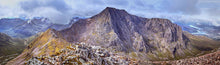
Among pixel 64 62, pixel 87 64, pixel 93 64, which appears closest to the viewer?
pixel 64 62

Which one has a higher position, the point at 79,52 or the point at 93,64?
the point at 79,52

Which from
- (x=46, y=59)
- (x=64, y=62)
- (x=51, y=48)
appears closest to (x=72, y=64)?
(x=64, y=62)

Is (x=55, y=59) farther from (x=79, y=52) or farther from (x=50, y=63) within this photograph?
(x=79, y=52)

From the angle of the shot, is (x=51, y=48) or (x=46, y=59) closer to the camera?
(x=46, y=59)

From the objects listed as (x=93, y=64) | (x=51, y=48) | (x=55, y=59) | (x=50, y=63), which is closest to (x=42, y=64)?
(x=50, y=63)

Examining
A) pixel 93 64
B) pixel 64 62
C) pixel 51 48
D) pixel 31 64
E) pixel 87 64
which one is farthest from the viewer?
pixel 51 48

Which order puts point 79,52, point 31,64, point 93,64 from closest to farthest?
point 31,64 → point 93,64 → point 79,52

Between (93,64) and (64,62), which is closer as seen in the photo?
(64,62)

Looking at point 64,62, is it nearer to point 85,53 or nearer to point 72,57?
point 72,57

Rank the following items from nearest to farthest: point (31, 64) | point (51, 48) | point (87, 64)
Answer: point (31, 64), point (87, 64), point (51, 48)
